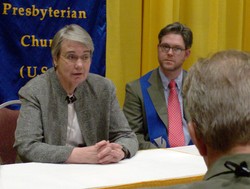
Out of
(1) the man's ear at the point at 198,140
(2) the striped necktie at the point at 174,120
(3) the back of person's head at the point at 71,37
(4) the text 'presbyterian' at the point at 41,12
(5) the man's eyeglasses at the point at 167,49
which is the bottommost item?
(2) the striped necktie at the point at 174,120

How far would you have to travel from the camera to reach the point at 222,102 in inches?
40.9

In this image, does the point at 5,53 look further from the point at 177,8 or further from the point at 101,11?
the point at 177,8

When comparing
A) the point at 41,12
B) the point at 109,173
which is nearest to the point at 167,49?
the point at 41,12

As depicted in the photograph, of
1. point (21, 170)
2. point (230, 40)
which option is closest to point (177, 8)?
point (230, 40)

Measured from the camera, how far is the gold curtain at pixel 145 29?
161 inches

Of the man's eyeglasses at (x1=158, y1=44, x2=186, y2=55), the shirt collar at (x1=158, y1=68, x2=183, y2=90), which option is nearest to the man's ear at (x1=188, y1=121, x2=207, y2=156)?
the shirt collar at (x1=158, y1=68, x2=183, y2=90)

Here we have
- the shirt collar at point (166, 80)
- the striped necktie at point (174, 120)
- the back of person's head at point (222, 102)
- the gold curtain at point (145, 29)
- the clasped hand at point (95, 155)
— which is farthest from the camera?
the gold curtain at point (145, 29)

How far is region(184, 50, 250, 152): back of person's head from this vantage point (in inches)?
40.7

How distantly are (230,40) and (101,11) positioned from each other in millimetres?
1471

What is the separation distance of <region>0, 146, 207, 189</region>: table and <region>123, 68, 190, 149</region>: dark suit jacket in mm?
919

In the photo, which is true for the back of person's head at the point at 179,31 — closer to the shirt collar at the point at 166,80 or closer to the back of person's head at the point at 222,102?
the shirt collar at the point at 166,80

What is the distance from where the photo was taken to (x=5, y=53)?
143 inches

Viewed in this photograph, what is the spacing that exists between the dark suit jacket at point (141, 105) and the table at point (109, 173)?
0.92 m

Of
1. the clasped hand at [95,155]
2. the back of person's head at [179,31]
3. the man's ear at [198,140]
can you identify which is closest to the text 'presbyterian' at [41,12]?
the back of person's head at [179,31]
